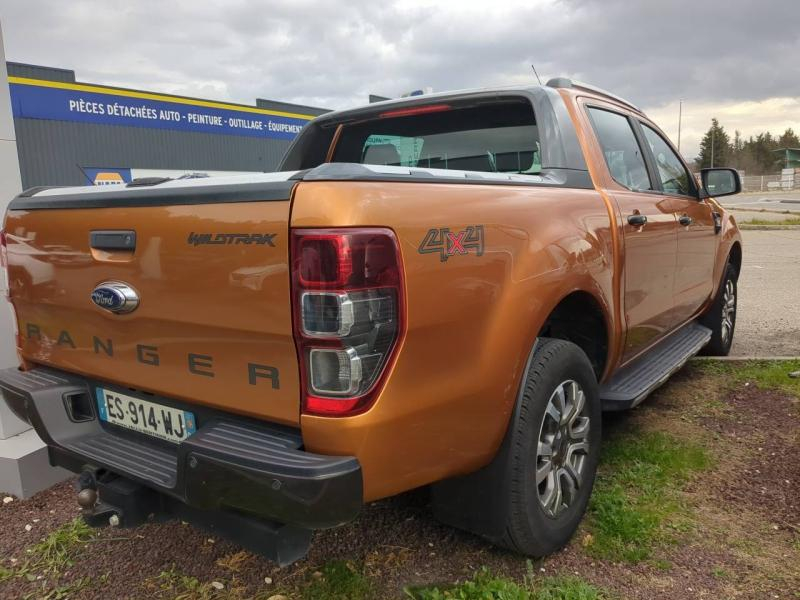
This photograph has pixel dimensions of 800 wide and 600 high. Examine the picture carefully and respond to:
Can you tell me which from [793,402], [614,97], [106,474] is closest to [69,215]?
[106,474]

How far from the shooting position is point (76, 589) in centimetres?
250

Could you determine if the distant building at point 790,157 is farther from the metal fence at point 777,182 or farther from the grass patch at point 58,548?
the grass patch at point 58,548

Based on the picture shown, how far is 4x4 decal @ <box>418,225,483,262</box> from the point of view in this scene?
183cm

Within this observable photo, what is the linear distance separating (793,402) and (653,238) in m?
1.73

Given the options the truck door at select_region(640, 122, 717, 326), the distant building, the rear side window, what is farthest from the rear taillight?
the distant building

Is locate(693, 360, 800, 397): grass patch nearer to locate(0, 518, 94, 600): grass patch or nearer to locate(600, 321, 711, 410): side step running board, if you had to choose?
locate(600, 321, 711, 410): side step running board

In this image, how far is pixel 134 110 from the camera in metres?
20.0

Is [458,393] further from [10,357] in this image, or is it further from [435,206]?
[10,357]

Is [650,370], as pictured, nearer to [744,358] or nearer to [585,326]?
[585,326]

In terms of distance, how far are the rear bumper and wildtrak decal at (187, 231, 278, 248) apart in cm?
54

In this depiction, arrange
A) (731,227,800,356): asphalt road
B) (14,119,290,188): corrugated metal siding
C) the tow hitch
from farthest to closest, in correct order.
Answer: (14,119,290,188): corrugated metal siding < (731,227,800,356): asphalt road < the tow hitch

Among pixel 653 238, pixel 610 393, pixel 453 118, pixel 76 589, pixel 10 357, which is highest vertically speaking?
pixel 453 118

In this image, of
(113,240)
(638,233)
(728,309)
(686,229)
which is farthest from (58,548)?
(728,309)

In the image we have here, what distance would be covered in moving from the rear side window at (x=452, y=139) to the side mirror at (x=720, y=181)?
1.95 metres
